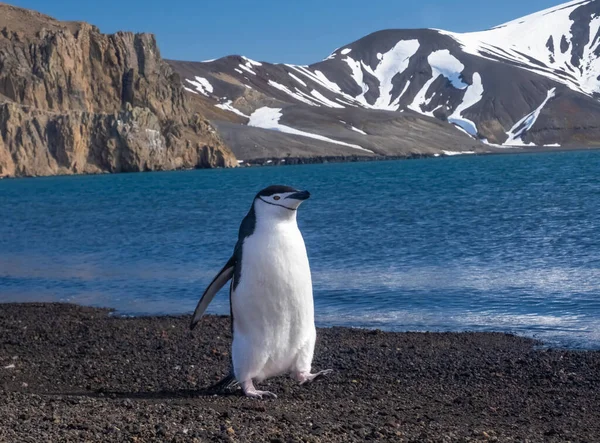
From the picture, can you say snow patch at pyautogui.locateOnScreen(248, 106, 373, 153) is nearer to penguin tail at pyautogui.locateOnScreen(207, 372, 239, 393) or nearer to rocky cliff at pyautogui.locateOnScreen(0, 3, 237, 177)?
rocky cliff at pyautogui.locateOnScreen(0, 3, 237, 177)

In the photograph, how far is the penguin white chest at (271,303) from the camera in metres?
7.56

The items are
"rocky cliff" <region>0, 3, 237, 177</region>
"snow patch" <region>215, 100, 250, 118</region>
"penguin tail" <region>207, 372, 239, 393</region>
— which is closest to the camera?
"penguin tail" <region>207, 372, 239, 393</region>

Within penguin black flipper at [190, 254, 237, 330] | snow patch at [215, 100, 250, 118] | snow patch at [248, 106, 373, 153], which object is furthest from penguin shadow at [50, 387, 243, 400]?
snow patch at [215, 100, 250, 118]

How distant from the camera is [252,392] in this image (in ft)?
25.1

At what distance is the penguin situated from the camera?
755cm

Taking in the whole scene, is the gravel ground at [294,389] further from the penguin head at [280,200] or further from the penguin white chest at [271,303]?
the penguin head at [280,200]

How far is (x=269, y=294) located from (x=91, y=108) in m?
99.4

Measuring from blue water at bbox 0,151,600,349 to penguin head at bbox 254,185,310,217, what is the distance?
5.37m

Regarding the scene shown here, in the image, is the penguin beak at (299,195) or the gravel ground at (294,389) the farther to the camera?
the penguin beak at (299,195)

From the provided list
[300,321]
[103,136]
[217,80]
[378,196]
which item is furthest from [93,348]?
[217,80]

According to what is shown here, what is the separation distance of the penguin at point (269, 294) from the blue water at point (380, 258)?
16.1ft

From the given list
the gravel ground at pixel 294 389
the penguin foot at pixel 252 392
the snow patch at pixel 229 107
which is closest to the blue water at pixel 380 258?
the gravel ground at pixel 294 389

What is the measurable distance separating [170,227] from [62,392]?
76.7ft

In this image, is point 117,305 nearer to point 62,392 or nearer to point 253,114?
point 62,392
